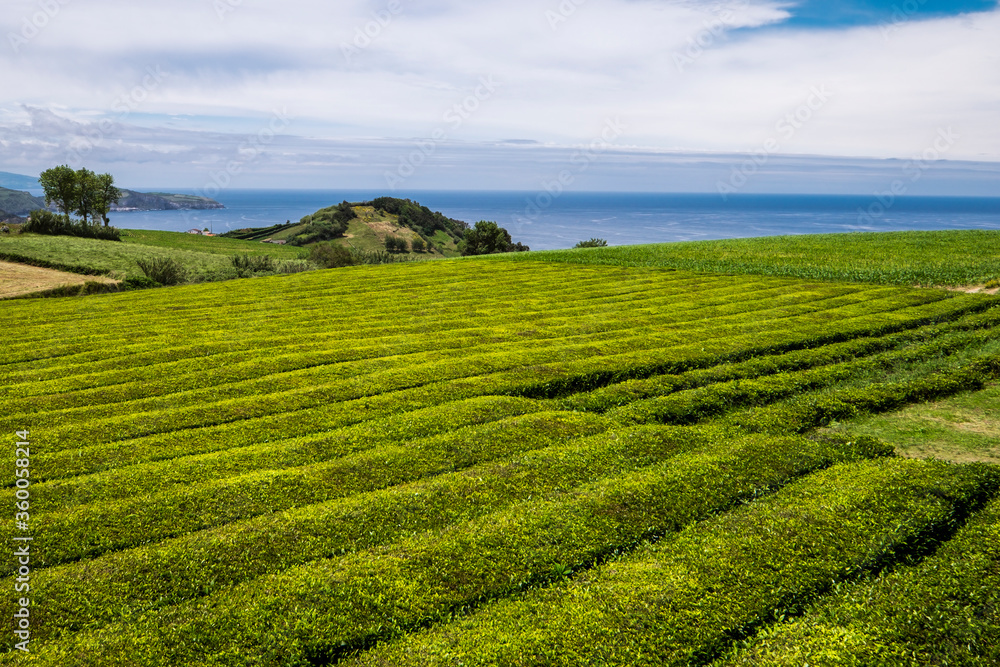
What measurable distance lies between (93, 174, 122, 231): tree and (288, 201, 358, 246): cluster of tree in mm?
59903

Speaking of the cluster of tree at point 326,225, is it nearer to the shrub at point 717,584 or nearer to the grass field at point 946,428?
the grass field at point 946,428

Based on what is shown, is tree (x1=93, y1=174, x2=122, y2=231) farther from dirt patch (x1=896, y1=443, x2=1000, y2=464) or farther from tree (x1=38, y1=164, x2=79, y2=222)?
dirt patch (x1=896, y1=443, x2=1000, y2=464)

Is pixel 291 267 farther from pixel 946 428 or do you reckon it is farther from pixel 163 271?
pixel 946 428

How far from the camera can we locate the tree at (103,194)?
81.9 m

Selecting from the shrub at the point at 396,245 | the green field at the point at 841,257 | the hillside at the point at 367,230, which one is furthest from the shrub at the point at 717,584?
the shrub at the point at 396,245

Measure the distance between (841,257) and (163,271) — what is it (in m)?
56.4

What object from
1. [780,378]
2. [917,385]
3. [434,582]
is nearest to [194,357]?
[434,582]

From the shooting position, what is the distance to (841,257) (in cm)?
4456

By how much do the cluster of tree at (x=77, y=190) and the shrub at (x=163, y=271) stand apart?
33.7 metres

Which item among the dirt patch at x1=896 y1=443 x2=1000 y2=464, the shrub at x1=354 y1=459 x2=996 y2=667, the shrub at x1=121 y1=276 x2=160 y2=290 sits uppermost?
the shrub at x1=121 y1=276 x2=160 y2=290

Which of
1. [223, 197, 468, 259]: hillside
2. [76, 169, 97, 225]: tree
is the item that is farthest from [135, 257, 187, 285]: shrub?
[223, 197, 468, 259]: hillside

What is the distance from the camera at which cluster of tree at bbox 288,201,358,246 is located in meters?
151

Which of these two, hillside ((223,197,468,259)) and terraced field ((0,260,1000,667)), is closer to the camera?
terraced field ((0,260,1000,667))

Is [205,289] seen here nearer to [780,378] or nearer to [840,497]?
[780,378]
